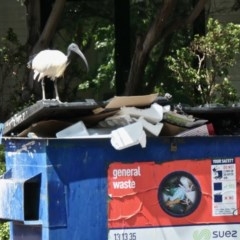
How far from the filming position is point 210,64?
898 centimetres

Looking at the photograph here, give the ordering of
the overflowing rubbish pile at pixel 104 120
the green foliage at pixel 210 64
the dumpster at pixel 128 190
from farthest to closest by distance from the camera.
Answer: the green foliage at pixel 210 64 < the overflowing rubbish pile at pixel 104 120 < the dumpster at pixel 128 190

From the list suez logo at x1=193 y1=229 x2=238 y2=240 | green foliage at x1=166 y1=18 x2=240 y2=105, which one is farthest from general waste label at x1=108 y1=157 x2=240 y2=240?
green foliage at x1=166 y1=18 x2=240 y2=105

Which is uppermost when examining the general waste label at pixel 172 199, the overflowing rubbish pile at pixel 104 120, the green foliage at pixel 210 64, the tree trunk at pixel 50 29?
the tree trunk at pixel 50 29

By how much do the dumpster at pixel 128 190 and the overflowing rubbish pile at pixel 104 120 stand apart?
109 millimetres

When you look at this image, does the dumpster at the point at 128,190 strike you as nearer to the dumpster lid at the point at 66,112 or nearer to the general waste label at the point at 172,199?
the general waste label at the point at 172,199

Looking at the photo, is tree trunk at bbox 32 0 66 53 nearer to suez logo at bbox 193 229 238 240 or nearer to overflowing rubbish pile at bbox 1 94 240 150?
overflowing rubbish pile at bbox 1 94 240 150

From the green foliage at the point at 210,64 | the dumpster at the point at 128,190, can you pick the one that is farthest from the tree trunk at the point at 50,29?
the dumpster at the point at 128,190

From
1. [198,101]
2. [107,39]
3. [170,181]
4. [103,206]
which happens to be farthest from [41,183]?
[107,39]

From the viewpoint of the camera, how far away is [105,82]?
10.7 m

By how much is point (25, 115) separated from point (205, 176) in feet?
3.73

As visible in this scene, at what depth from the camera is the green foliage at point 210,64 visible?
862 cm

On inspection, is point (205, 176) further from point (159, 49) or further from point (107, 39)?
point (107, 39)

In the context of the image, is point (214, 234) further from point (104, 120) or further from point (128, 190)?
point (104, 120)

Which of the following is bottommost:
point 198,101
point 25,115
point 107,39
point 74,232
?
point 74,232
